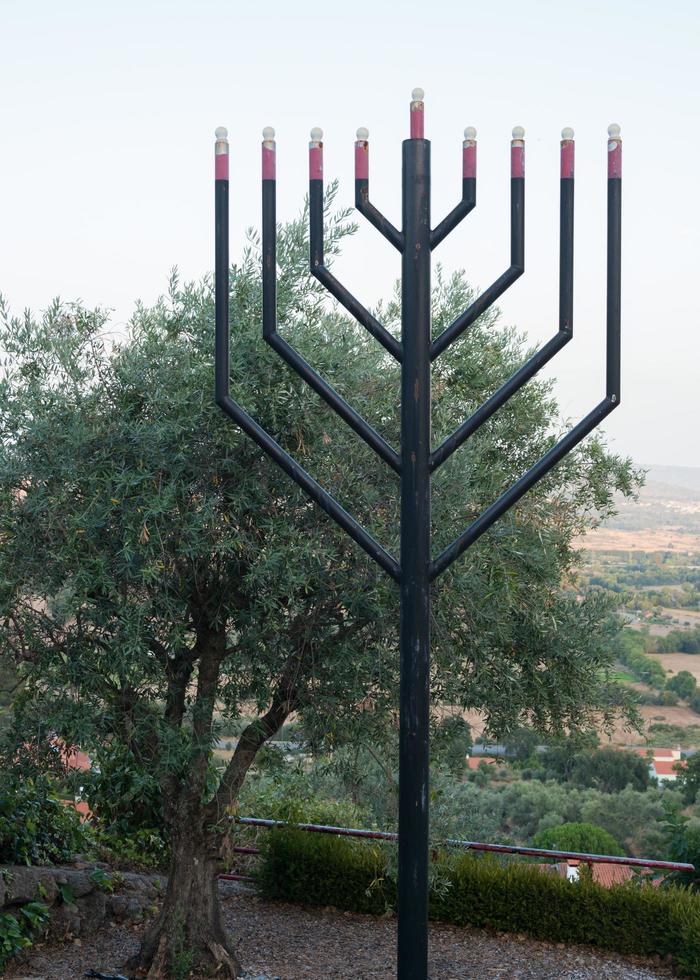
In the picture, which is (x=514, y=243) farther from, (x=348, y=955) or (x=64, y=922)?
(x=64, y=922)

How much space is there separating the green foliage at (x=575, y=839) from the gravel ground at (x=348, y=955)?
10540 mm

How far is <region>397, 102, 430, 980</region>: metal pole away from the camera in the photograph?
4.35 metres

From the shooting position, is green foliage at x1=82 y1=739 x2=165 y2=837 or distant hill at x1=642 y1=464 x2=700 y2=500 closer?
green foliage at x1=82 y1=739 x2=165 y2=837

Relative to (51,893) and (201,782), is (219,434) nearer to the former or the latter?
→ (201,782)

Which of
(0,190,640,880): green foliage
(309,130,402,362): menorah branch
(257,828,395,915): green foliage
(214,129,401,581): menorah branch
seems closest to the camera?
(309,130,402,362): menorah branch

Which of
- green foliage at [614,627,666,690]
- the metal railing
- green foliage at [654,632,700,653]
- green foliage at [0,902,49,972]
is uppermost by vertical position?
green foliage at [654,632,700,653]

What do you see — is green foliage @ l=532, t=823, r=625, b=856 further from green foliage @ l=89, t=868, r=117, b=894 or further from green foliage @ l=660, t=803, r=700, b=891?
green foliage @ l=89, t=868, r=117, b=894

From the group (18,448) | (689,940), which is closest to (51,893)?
(18,448)

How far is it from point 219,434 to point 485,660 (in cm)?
232

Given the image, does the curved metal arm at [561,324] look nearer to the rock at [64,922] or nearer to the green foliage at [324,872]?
the green foliage at [324,872]

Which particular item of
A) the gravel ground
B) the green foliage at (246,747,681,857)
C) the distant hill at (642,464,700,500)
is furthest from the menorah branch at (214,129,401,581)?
the distant hill at (642,464,700,500)

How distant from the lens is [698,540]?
97.0ft

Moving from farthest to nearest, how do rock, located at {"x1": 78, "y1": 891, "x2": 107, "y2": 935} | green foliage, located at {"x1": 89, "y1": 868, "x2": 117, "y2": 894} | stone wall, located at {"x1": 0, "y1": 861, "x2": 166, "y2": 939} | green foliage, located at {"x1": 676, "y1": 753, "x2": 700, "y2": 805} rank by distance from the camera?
green foliage, located at {"x1": 676, "y1": 753, "x2": 700, "y2": 805}, green foliage, located at {"x1": 89, "y1": 868, "x2": 117, "y2": 894}, rock, located at {"x1": 78, "y1": 891, "x2": 107, "y2": 935}, stone wall, located at {"x1": 0, "y1": 861, "x2": 166, "y2": 939}

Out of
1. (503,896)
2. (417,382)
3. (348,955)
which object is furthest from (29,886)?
(417,382)
